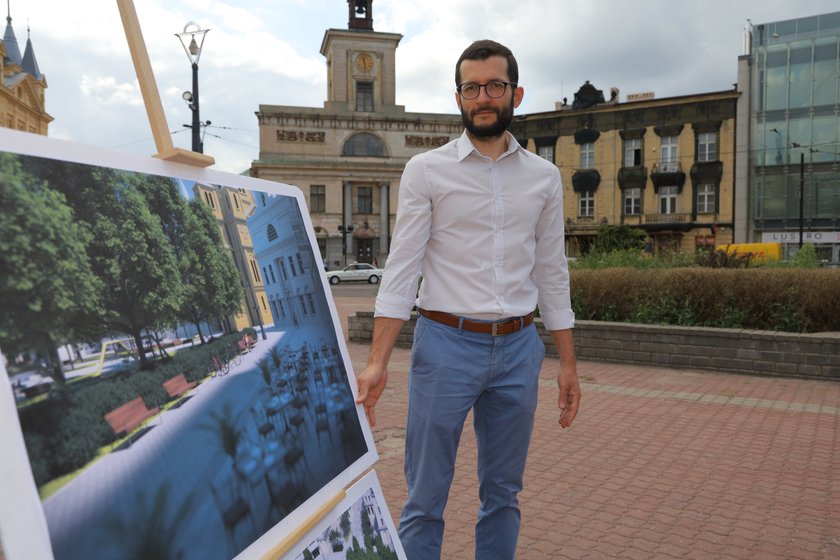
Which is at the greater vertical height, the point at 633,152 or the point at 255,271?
the point at 633,152

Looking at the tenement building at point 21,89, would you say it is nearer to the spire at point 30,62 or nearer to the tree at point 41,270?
the spire at point 30,62

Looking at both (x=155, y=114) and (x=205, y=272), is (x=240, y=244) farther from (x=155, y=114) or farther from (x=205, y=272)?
(x=155, y=114)

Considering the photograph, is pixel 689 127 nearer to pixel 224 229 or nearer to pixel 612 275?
pixel 612 275

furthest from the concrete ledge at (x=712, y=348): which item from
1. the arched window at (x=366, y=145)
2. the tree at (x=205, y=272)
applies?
the arched window at (x=366, y=145)

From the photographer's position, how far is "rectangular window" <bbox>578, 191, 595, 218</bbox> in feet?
144

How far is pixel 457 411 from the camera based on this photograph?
2396 mm

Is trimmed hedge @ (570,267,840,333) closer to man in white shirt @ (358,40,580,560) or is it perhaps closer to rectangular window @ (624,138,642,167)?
man in white shirt @ (358,40,580,560)

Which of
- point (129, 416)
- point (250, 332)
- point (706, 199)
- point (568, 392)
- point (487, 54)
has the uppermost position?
point (706, 199)

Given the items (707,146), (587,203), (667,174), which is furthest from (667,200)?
(587,203)

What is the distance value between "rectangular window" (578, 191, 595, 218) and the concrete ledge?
3558 centimetres

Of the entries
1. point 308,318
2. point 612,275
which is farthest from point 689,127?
point 308,318

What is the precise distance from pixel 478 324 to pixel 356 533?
857mm

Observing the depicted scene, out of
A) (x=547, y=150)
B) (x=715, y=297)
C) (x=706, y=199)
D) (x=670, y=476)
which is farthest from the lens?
(x=547, y=150)

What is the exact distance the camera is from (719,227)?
4012cm
